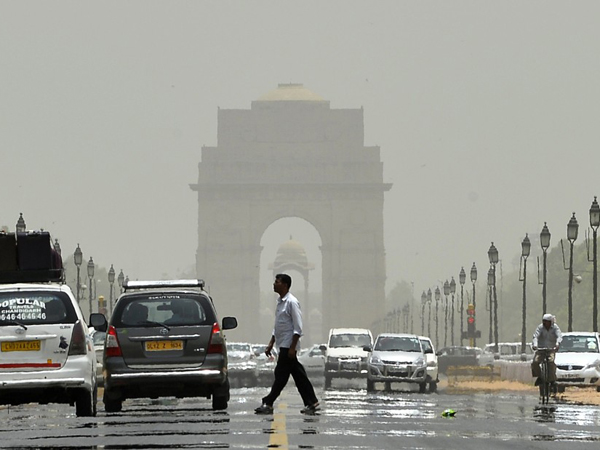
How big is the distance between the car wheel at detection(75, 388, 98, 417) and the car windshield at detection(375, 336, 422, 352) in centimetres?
1807

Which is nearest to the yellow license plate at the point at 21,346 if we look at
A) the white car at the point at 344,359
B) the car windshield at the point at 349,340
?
the white car at the point at 344,359

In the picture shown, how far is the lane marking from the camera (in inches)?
589

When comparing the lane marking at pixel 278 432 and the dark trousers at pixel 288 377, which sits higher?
the dark trousers at pixel 288 377

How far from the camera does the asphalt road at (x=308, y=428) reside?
1539cm

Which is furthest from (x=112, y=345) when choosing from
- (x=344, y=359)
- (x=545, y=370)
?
(x=344, y=359)

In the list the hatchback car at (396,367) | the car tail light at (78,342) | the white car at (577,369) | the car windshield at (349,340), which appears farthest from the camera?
the car windshield at (349,340)

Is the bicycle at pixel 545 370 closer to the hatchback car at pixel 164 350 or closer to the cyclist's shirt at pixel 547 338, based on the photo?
the cyclist's shirt at pixel 547 338

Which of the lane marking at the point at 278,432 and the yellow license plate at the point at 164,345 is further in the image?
the yellow license plate at the point at 164,345

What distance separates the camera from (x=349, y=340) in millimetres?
47500

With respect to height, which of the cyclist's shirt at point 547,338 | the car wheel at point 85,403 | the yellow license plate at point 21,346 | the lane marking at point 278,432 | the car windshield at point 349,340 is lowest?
the lane marking at point 278,432

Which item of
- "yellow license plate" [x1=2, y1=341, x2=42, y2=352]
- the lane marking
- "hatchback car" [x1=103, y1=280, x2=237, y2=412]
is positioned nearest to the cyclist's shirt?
the lane marking

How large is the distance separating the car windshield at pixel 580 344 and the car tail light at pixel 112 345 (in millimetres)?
16384

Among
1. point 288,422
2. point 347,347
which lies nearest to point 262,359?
point 347,347

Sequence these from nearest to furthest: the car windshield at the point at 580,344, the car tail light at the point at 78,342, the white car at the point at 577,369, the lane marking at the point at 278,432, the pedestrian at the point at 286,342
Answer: the lane marking at the point at 278,432 → the car tail light at the point at 78,342 → the pedestrian at the point at 286,342 → the white car at the point at 577,369 → the car windshield at the point at 580,344
